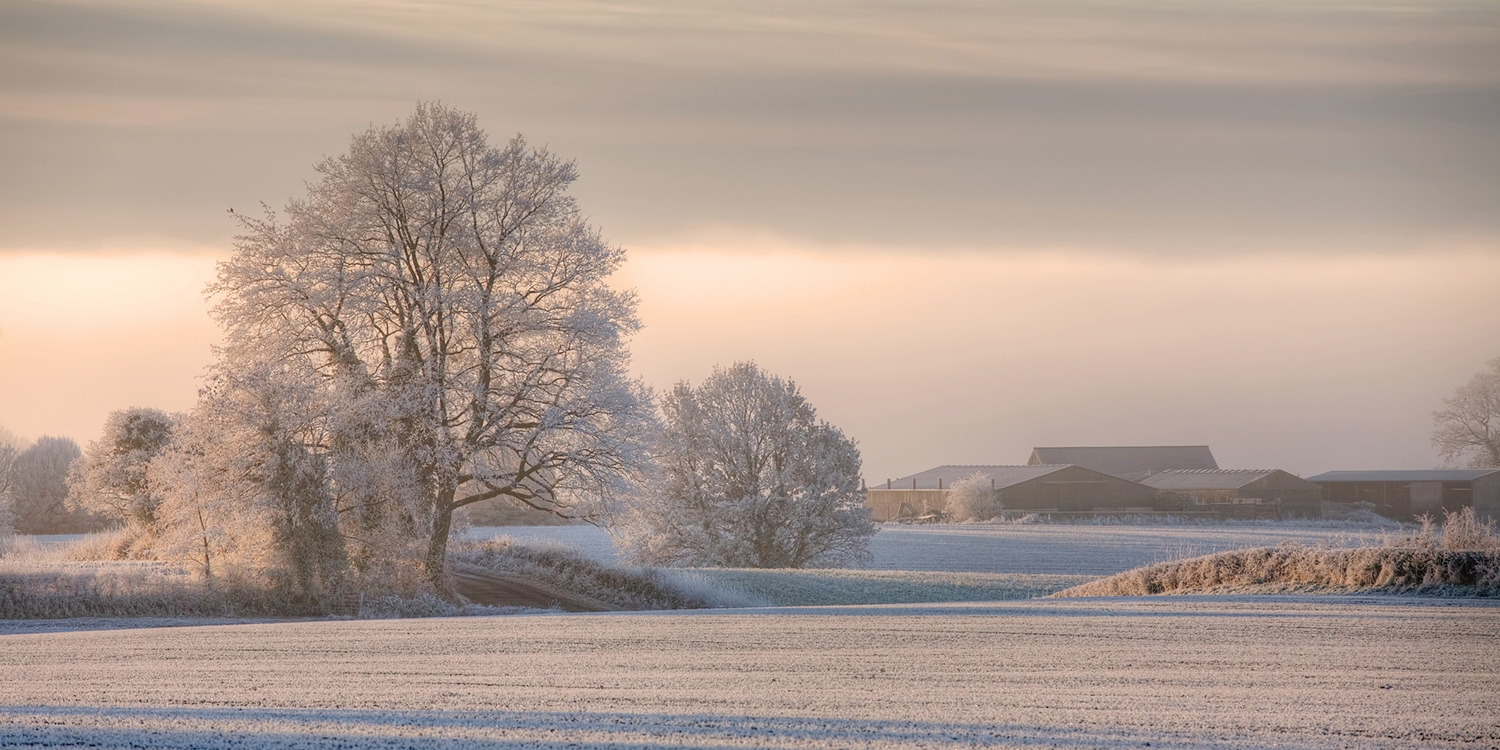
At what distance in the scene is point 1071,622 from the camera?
750 inches

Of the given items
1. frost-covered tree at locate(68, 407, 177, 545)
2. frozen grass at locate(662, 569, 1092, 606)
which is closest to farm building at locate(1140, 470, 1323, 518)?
frozen grass at locate(662, 569, 1092, 606)

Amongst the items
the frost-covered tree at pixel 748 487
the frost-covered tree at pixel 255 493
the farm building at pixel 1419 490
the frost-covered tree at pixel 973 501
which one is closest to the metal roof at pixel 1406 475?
the farm building at pixel 1419 490

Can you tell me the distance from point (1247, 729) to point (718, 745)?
15.0 ft

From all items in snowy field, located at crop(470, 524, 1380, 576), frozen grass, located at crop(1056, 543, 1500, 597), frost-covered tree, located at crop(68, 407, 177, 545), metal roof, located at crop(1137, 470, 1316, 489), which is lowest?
snowy field, located at crop(470, 524, 1380, 576)

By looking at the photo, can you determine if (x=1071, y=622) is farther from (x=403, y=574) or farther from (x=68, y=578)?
(x=68, y=578)

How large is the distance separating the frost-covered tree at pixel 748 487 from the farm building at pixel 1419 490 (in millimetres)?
49848

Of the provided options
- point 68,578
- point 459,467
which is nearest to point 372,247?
point 459,467

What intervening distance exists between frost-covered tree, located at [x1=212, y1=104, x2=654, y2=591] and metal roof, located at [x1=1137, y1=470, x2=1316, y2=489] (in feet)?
222

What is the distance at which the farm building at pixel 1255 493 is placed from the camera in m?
79.8

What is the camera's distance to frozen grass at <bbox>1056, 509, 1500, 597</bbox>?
21.6m

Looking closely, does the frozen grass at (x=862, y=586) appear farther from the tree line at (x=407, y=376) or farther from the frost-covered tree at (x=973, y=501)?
the frost-covered tree at (x=973, y=501)

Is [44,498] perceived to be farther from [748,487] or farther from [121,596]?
[121,596]

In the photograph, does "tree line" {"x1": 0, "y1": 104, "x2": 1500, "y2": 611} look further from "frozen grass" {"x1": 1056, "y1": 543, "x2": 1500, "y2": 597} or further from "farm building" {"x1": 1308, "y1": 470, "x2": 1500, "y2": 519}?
"farm building" {"x1": 1308, "y1": 470, "x2": 1500, "y2": 519}

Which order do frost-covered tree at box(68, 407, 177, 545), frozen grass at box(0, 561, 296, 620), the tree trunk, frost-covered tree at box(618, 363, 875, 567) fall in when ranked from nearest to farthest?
1. frozen grass at box(0, 561, 296, 620)
2. the tree trunk
3. frost-covered tree at box(68, 407, 177, 545)
4. frost-covered tree at box(618, 363, 875, 567)
